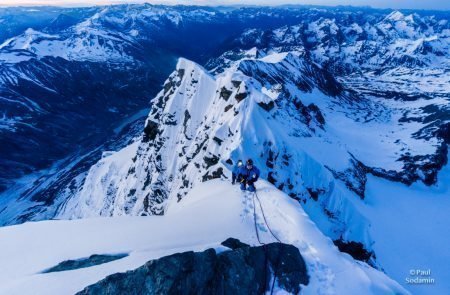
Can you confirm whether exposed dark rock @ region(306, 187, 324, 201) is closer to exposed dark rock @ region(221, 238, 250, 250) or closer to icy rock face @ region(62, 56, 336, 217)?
icy rock face @ region(62, 56, 336, 217)

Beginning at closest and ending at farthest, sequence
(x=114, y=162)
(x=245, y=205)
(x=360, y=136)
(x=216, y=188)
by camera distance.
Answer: (x=245, y=205), (x=216, y=188), (x=114, y=162), (x=360, y=136)

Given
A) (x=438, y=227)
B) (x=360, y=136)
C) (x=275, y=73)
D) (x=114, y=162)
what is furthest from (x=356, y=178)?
(x=114, y=162)

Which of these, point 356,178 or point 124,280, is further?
point 356,178

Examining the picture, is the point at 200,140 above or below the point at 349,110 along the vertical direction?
above

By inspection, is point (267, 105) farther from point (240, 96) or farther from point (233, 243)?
point (233, 243)

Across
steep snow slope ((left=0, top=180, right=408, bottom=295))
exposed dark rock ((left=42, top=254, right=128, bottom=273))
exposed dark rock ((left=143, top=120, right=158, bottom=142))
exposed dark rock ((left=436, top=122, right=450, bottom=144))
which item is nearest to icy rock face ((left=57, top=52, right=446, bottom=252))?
exposed dark rock ((left=143, top=120, right=158, bottom=142))

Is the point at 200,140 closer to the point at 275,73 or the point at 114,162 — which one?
the point at 114,162
